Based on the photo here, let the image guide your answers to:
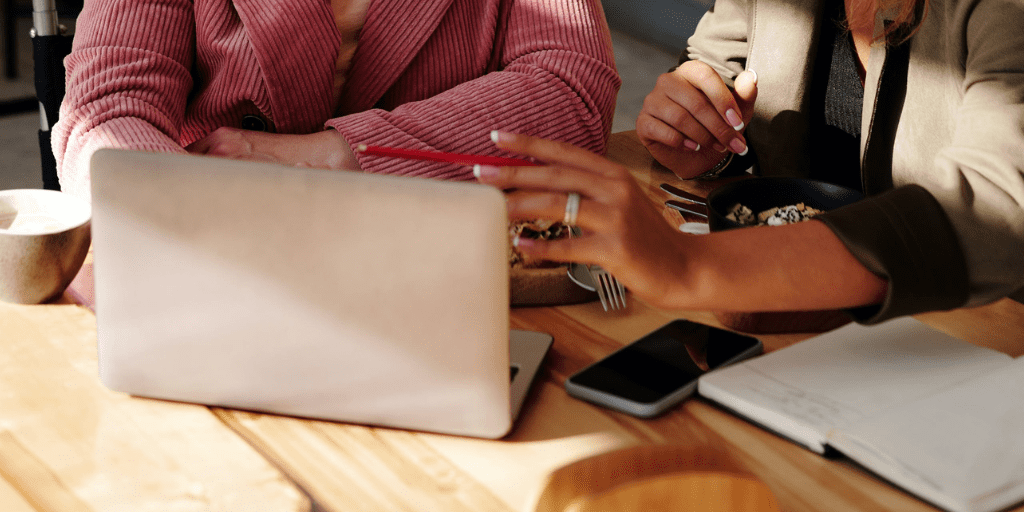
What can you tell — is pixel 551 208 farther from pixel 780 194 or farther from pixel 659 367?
pixel 780 194

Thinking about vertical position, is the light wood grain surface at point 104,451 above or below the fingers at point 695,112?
below

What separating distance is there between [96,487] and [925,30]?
96 centimetres

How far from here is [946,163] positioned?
748 millimetres

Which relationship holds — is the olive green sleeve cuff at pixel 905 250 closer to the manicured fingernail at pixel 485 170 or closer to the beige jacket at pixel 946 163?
the beige jacket at pixel 946 163

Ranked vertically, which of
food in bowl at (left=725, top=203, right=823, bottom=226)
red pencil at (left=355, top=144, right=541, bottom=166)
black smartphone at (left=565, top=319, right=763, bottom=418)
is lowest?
black smartphone at (left=565, top=319, right=763, bottom=418)

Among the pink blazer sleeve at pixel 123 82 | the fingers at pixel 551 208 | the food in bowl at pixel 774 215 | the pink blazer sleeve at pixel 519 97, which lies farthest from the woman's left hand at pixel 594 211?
the pink blazer sleeve at pixel 123 82

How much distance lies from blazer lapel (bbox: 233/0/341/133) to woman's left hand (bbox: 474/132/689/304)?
A: 56 cm

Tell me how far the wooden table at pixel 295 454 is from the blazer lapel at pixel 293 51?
1.60 feet

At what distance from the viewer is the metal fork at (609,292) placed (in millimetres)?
807

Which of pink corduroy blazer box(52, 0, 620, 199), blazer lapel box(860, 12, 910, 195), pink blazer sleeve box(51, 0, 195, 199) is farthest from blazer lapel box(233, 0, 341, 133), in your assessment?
blazer lapel box(860, 12, 910, 195)

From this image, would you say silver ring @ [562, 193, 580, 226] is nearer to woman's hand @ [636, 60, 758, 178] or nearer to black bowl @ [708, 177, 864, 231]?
black bowl @ [708, 177, 864, 231]

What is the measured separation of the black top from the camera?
4.17ft

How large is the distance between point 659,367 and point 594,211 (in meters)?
0.16

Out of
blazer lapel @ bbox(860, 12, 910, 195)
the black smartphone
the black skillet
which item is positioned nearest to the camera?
the black smartphone
